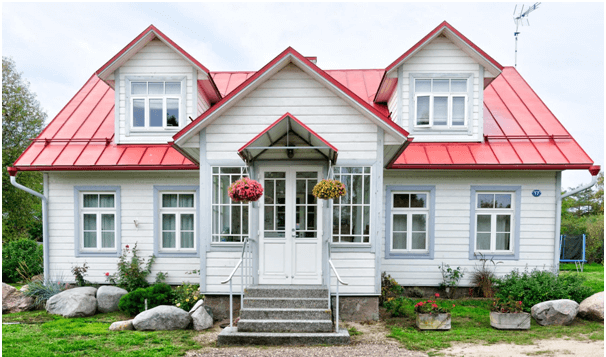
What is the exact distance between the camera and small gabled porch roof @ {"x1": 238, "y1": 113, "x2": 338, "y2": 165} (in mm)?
6719

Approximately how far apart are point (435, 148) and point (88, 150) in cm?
863

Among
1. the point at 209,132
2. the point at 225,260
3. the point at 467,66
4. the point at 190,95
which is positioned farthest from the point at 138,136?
the point at 467,66

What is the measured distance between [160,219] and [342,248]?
4.94 meters

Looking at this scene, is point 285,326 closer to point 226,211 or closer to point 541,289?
point 226,211

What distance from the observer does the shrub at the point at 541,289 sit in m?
7.78

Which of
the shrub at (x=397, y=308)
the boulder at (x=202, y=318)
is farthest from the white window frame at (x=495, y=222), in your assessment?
the boulder at (x=202, y=318)

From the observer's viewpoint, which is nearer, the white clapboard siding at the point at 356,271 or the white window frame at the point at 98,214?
the white clapboard siding at the point at 356,271

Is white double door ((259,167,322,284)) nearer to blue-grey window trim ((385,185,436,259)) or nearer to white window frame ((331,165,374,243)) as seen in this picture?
white window frame ((331,165,374,243))

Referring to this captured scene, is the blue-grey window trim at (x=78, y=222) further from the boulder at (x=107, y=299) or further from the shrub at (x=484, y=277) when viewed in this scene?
the shrub at (x=484, y=277)

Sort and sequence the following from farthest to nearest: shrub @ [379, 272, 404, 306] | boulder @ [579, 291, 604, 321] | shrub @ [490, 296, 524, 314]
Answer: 1. shrub @ [379, 272, 404, 306]
2. boulder @ [579, 291, 604, 321]
3. shrub @ [490, 296, 524, 314]

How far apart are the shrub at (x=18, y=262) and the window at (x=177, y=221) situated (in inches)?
182

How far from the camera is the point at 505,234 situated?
9367mm

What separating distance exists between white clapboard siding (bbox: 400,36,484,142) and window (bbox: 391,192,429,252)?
153 centimetres

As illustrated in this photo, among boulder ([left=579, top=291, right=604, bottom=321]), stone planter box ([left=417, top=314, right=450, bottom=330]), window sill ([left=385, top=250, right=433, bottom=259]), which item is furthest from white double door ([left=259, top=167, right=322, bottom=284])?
boulder ([left=579, top=291, right=604, bottom=321])
